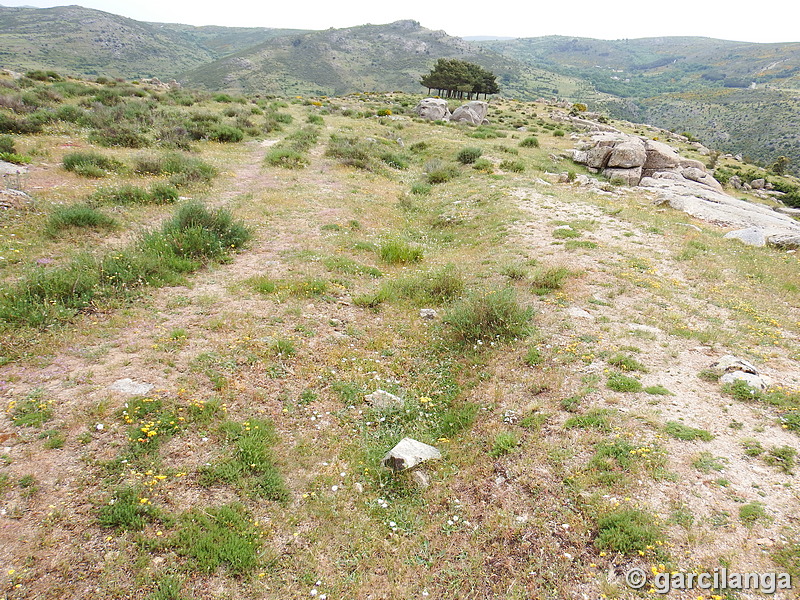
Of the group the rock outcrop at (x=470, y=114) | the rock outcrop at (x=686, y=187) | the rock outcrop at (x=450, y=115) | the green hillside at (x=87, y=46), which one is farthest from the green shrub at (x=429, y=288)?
the green hillside at (x=87, y=46)

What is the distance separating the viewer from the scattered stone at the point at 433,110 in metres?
43.3

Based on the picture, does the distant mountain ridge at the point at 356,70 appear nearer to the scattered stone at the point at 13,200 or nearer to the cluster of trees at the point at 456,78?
the cluster of trees at the point at 456,78

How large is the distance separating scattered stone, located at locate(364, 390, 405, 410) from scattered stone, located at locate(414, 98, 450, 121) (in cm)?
4157

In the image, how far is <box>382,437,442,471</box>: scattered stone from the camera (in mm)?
5613

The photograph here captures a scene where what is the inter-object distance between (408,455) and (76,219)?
1137cm

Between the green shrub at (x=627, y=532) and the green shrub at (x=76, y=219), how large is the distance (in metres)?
13.5

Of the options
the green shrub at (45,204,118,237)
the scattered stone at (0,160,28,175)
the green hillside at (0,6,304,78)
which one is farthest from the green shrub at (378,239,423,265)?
the green hillside at (0,6,304,78)

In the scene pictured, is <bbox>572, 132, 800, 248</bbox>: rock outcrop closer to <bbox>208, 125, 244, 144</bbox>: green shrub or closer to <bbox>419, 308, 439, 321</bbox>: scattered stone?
<bbox>419, 308, 439, 321</bbox>: scattered stone

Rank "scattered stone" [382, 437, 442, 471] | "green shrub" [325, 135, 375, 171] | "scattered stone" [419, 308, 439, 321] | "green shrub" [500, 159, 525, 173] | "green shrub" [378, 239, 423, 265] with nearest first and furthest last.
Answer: "scattered stone" [382, 437, 442, 471] → "scattered stone" [419, 308, 439, 321] → "green shrub" [378, 239, 423, 265] → "green shrub" [325, 135, 375, 171] → "green shrub" [500, 159, 525, 173]

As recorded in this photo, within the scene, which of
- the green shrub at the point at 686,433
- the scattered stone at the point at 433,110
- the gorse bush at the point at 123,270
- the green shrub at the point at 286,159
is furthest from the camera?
the scattered stone at the point at 433,110

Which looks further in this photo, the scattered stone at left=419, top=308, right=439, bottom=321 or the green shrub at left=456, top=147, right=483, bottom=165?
the green shrub at left=456, top=147, right=483, bottom=165

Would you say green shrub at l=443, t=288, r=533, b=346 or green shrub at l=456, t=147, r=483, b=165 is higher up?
green shrub at l=456, t=147, r=483, b=165

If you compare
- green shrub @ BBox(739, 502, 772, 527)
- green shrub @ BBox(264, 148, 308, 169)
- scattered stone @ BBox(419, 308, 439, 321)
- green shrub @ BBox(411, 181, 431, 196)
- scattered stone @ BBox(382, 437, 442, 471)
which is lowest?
scattered stone @ BBox(382, 437, 442, 471)

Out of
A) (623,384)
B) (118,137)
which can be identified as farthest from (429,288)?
(118,137)
